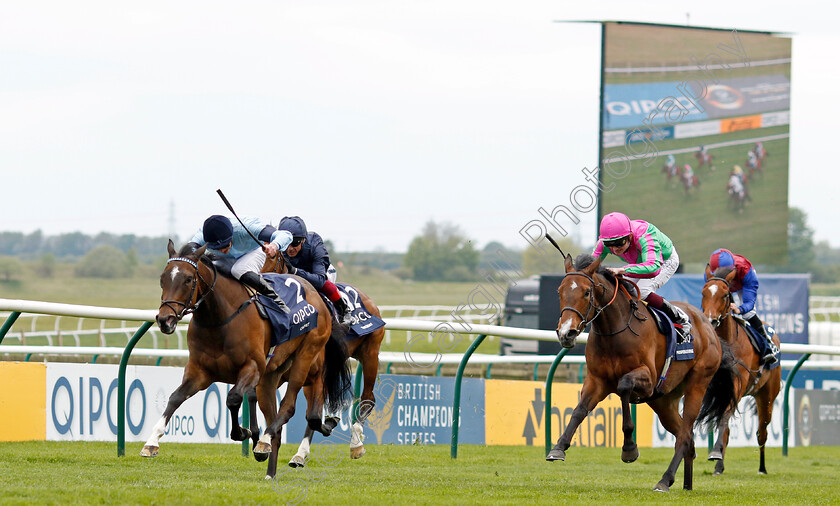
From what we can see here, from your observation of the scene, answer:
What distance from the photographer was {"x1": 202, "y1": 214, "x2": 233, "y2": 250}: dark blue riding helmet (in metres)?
6.89

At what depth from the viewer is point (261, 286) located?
684 centimetres

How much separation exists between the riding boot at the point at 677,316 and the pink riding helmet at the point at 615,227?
0.67 m

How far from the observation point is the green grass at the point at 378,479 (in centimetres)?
548

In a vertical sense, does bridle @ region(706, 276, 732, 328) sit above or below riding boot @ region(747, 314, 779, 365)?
above

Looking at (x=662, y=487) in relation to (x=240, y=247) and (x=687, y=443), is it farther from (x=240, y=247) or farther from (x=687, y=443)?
(x=240, y=247)

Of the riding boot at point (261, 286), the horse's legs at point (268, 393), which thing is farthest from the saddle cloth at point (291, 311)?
the horse's legs at point (268, 393)

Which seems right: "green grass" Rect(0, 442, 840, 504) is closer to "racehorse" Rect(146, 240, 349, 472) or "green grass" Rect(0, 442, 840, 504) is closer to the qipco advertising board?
the qipco advertising board

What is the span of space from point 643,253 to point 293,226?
245cm

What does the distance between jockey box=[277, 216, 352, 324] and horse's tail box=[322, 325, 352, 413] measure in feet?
0.66

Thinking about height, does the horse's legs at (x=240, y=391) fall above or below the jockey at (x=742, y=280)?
below

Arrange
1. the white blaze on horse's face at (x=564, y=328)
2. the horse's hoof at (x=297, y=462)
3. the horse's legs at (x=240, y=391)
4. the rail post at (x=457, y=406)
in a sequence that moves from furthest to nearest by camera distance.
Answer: the rail post at (x=457, y=406)
the horse's hoof at (x=297, y=462)
the white blaze on horse's face at (x=564, y=328)
the horse's legs at (x=240, y=391)

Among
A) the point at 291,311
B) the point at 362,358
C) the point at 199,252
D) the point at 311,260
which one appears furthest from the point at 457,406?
the point at 199,252

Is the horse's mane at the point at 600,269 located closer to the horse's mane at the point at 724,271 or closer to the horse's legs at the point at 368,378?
the horse's legs at the point at 368,378

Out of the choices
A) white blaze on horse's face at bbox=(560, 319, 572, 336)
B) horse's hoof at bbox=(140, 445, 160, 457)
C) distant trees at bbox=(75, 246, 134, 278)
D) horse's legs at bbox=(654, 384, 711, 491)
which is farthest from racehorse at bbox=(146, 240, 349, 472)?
distant trees at bbox=(75, 246, 134, 278)
